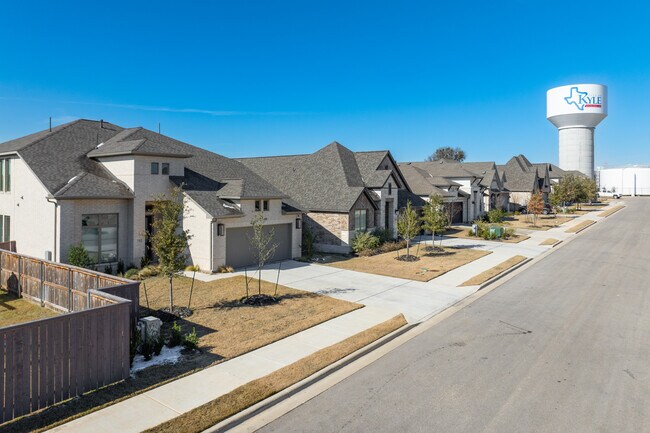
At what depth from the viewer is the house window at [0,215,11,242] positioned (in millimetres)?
22748

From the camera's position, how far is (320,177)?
33094 mm

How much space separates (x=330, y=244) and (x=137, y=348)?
63.4 feet

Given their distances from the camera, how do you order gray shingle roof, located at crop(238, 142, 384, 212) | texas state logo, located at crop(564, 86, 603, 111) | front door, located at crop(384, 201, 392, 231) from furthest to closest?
1. texas state logo, located at crop(564, 86, 603, 111)
2. front door, located at crop(384, 201, 392, 231)
3. gray shingle roof, located at crop(238, 142, 384, 212)

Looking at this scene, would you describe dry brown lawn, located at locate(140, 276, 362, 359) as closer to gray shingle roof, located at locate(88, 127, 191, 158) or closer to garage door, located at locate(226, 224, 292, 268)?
garage door, located at locate(226, 224, 292, 268)

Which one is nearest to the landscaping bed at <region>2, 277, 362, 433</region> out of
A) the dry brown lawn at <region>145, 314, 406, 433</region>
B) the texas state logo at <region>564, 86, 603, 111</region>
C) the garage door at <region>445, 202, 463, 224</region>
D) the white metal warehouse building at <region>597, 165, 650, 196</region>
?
the dry brown lawn at <region>145, 314, 406, 433</region>

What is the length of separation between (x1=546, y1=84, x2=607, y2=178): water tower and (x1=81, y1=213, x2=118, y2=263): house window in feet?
405

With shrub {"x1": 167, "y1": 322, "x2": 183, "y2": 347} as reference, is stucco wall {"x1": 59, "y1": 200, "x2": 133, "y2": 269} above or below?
above

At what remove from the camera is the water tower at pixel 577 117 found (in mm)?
112812

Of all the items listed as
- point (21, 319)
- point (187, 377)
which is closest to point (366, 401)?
point (187, 377)

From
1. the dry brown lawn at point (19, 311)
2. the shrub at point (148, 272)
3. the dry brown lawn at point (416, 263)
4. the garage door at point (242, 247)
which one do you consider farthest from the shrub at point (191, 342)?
the dry brown lawn at point (416, 263)

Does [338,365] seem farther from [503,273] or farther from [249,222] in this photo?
[503,273]

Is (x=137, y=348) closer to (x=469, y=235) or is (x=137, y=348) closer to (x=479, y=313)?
(x=479, y=313)

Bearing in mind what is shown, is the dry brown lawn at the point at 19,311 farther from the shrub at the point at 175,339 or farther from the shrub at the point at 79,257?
the shrub at the point at 175,339

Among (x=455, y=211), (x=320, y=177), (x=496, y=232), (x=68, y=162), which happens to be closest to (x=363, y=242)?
(x=320, y=177)
